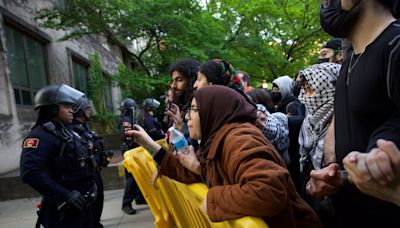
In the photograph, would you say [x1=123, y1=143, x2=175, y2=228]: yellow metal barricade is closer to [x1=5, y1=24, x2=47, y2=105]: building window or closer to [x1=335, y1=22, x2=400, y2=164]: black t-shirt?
[x1=335, y1=22, x2=400, y2=164]: black t-shirt

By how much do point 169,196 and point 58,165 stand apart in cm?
104

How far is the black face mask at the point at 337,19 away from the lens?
1179 mm

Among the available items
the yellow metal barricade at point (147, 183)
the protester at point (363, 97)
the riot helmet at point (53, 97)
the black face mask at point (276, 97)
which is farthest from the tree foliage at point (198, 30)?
the protester at point (363, 97)

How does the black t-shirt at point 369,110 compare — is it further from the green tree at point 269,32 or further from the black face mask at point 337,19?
the green tree at point 269,32

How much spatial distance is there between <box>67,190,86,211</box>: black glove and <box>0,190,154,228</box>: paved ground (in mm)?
2070

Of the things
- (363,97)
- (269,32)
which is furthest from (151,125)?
(269,32)

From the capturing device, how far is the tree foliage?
27.5 ft

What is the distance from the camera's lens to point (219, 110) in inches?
65.3

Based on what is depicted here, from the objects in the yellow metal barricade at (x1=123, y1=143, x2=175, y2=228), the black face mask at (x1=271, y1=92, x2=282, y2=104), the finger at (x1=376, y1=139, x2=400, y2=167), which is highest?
the finger at (x1=376, y1=139, x2=400, y2=167)

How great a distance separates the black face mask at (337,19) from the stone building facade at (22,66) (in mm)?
8041

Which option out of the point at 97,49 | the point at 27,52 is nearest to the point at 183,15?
the point at 27,52

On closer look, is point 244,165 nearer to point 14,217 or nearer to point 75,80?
point 14,217

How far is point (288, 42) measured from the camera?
13508 millimetres

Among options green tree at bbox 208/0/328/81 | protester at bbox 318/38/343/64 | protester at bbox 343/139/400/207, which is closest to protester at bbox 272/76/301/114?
protester at bbox 318/38/343/64
